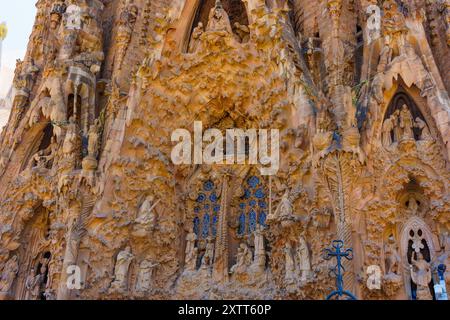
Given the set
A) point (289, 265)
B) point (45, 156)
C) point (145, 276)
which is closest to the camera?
point (289, 265)

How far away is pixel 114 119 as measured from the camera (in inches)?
410

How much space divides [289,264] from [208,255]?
1.86m

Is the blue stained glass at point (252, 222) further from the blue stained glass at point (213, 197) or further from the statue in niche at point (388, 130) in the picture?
the statue in niche at point (388, 130)

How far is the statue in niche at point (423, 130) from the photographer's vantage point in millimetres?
8625

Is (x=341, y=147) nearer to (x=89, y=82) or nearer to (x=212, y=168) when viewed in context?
(x=212, y=168)

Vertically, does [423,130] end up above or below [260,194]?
above

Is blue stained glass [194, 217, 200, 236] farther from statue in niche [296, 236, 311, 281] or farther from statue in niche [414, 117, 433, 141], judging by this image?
statue in niche [414, 117, 433, 141]

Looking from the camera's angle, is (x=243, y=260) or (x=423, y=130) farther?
(x=243, y=260)

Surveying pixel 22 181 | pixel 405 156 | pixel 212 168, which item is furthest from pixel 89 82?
pixel 405 156

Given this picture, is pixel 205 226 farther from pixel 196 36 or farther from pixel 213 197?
pixel 196 36

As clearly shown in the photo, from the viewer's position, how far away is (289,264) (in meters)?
8.73

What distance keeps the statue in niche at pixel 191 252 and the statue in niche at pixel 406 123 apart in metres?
4.25

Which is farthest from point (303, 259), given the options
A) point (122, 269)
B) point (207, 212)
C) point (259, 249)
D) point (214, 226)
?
point (122, 269)
